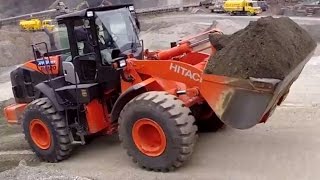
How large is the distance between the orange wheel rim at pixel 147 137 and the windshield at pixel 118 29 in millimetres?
1435

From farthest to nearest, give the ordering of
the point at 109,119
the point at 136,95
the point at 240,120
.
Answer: the point at 109,119 < the point at 136,95 < the point at 240,120

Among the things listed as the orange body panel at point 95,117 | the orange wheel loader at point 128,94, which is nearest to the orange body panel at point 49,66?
the orange wheel loader at point 128,94

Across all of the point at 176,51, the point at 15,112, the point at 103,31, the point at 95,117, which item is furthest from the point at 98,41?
the point at 15,112

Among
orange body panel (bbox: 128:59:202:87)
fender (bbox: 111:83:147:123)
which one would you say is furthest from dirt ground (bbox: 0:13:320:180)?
orange body panel (bbox: 128:59:202:87)

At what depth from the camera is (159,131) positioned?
644 cm

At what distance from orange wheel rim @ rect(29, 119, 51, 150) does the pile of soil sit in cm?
300

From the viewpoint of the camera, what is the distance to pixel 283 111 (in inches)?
369

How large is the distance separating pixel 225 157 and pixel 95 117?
6.70 feet

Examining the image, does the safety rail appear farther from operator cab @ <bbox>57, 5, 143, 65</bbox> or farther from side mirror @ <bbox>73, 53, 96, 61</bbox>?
side mirror @ <bbox>73, 53, 96, 61</bbox>

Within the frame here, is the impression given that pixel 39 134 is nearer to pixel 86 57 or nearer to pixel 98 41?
pixel 86 57

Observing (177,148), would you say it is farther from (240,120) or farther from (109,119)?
(109,119)

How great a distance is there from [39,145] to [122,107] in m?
A: 1.77

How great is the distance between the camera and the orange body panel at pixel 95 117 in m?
7.43

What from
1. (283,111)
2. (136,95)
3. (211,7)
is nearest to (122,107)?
(136,95)
